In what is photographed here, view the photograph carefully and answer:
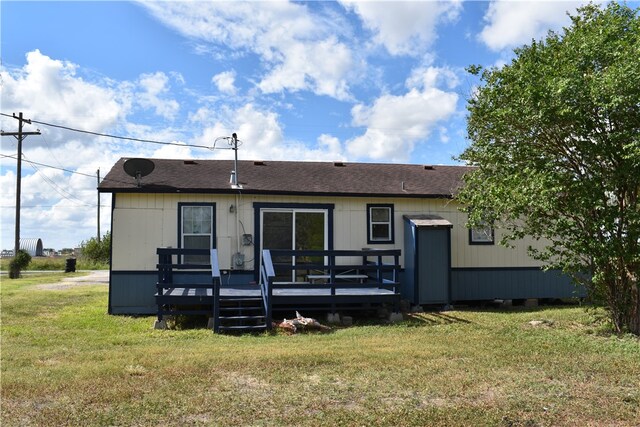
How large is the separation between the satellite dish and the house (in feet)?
0.61

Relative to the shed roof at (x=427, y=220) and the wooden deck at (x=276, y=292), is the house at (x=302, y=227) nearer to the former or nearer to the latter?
the shed roof at (x=427, y=220)

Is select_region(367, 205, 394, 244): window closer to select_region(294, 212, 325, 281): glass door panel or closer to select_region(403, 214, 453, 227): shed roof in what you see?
select_region(403, 214, 453, 227): shed roof

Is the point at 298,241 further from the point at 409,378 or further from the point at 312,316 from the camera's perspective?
the point at 409,378

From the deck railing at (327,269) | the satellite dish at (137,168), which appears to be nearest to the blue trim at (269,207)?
the deck railing at (327,269)

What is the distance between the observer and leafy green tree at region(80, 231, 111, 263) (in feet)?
117

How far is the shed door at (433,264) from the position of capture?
1195 cm

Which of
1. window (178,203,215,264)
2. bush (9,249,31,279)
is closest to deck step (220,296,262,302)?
window (178,203,215,264)

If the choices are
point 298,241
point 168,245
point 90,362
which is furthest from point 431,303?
point 90,362

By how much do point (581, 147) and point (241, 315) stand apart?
6500mm

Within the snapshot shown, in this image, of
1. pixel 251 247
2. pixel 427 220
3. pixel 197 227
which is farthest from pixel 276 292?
pixel 427 220

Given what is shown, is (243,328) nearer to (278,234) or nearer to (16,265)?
(278,234)

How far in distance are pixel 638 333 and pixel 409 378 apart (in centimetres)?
497

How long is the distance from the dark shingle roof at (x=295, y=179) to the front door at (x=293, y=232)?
546mm

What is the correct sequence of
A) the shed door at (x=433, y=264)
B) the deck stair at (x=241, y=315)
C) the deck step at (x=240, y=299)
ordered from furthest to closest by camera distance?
the shed door at (x=433, y=264) < the deck step at (x=240, y=299) < the deck stair at (x=241, y=315)
